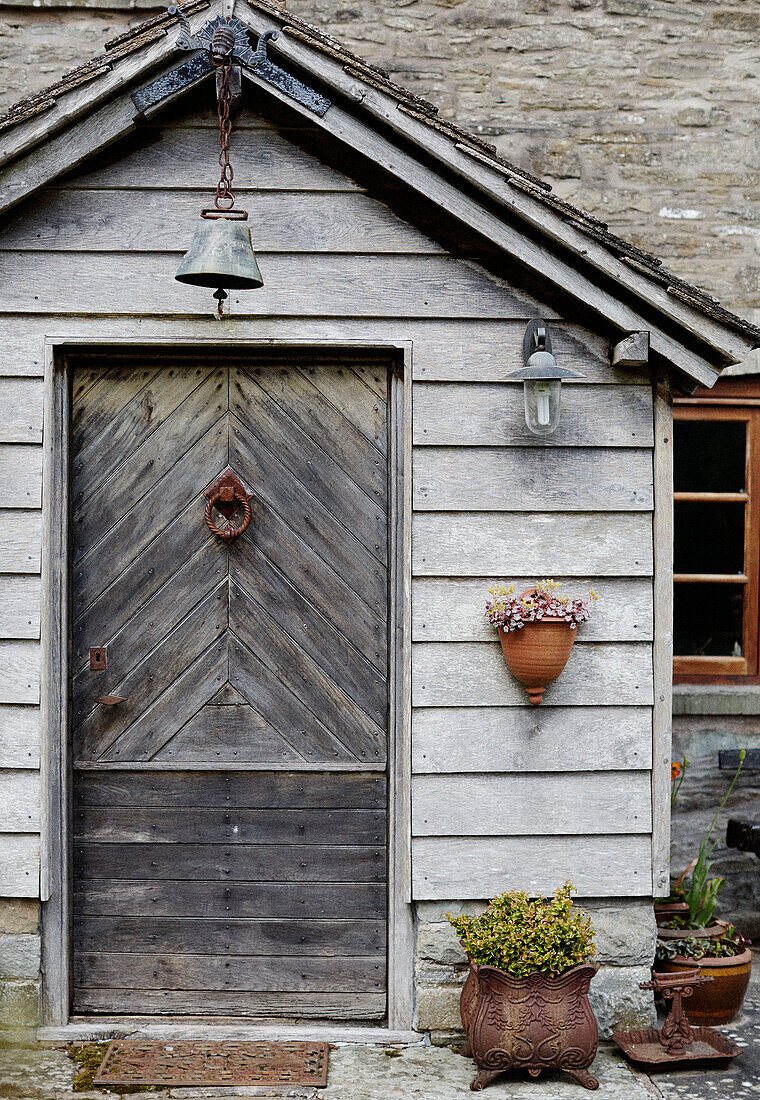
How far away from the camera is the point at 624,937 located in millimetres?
3844

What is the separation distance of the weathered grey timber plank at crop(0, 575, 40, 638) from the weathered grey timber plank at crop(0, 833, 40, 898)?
82cm

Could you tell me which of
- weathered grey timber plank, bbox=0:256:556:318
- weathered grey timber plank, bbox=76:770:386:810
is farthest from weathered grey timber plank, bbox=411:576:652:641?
weathered grey timber plank, bbox=0:256:556:318

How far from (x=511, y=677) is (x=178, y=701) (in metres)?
1.37

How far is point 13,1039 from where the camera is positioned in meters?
1.19

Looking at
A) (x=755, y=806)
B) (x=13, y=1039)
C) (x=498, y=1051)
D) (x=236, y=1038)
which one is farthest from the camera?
(x=755, y=806)

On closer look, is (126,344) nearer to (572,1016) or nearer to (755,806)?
(572,1016)

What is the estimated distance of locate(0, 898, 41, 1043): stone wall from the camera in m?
3.77

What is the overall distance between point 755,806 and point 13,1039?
469cm

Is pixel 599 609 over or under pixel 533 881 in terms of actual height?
over

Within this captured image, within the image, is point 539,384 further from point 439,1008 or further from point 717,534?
point 439,1008

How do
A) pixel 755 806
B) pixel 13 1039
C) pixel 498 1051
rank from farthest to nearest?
pixel 755 806
pixel 498 1051
pixel 13 1039

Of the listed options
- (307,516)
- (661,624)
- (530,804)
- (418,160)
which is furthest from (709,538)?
(418,160)

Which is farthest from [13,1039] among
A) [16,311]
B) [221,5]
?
[221,5]

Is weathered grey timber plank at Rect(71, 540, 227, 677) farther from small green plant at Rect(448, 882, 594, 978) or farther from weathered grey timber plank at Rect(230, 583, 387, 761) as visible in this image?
small green plant at Rect(448, 882, 594, 978)
